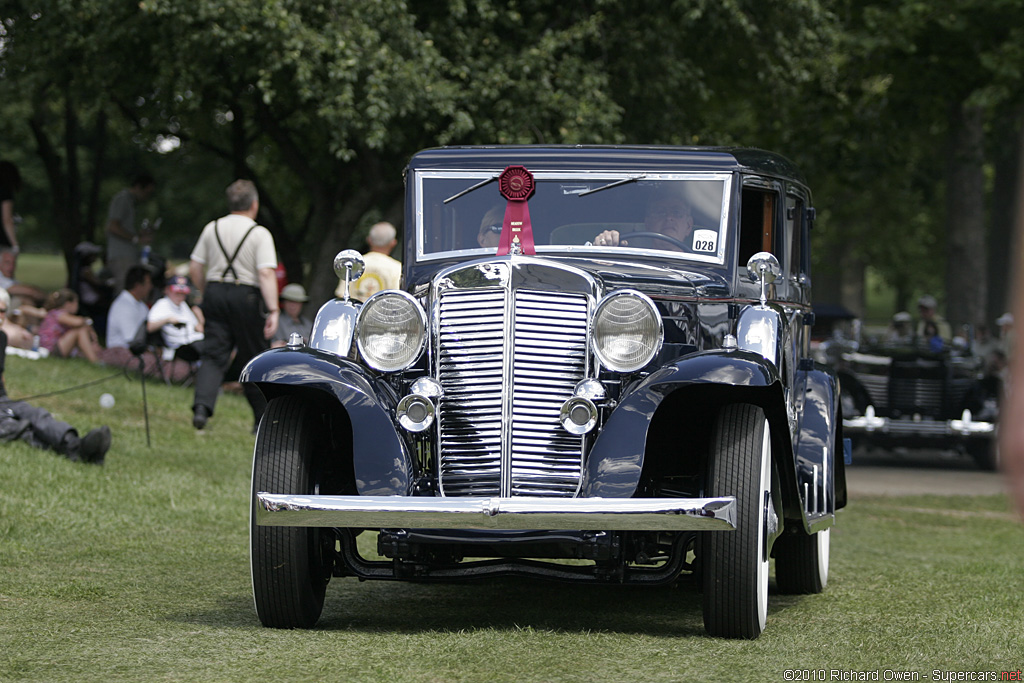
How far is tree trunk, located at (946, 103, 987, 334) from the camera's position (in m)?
21.6

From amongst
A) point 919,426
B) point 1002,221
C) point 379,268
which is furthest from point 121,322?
point 1002,221

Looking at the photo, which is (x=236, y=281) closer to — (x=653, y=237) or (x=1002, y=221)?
(x=653, y=237)

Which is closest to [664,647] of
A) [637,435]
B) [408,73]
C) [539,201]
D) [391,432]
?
[637,435]

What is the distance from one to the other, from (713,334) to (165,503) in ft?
15.2

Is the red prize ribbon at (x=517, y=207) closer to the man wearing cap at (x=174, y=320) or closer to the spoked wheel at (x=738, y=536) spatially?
the spoked wheel at (x=738, y=536)

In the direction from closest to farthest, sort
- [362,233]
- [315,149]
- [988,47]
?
[988,47] → [315,149] → [362,233]

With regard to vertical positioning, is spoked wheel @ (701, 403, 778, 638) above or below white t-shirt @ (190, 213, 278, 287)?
below

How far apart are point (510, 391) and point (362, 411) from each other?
60 cm

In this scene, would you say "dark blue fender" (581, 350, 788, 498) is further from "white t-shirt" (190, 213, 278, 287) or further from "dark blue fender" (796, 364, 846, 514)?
"white t-shirt" (190, 213, 278, 287)

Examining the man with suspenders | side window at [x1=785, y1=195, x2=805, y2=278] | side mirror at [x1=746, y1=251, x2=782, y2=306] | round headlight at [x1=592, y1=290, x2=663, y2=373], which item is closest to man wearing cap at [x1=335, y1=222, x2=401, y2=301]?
the man with suspenders

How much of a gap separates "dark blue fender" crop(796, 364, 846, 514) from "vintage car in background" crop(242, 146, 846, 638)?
0.36 meters

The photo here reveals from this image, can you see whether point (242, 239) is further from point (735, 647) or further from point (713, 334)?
point (735, 647)

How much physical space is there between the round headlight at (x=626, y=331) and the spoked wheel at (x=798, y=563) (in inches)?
78.8

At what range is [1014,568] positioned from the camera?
26.9 ft
